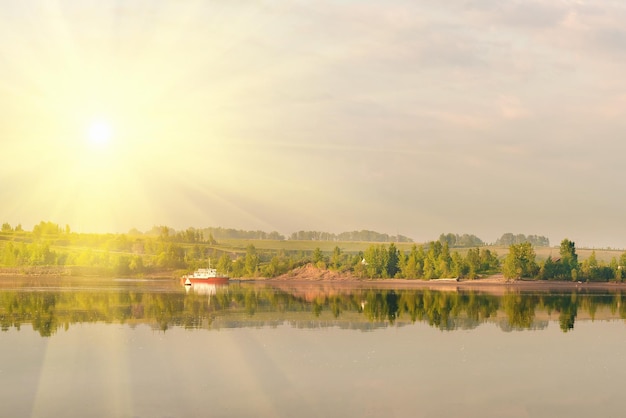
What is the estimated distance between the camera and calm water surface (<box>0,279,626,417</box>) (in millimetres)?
36875

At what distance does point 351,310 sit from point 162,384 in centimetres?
5920

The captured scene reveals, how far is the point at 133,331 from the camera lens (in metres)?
66.8

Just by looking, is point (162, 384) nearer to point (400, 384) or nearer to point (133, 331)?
point (400, 384)

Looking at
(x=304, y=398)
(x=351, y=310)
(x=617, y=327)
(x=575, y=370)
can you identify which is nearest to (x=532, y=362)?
(x=575, y=370)

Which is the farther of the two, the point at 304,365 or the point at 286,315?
the point at 286,315

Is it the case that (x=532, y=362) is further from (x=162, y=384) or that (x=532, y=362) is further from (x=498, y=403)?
(x=162, y=384)

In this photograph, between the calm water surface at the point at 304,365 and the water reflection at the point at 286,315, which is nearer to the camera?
the calm water surface at the point at 304,365

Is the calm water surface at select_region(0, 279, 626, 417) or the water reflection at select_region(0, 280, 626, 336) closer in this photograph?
the calm water surface at select_region(0, 279, 626, 417)

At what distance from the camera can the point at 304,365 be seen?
48594mm

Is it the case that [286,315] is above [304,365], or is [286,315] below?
above

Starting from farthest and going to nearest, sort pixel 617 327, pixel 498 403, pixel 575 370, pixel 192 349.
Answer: pixel 617 327 < pixel 192 349 < pixel 575 370 < pixel 498 403

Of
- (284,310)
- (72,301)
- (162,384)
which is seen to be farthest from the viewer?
(72,301)

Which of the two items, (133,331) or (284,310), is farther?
(284,310)

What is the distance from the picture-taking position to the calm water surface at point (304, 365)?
121 ft
